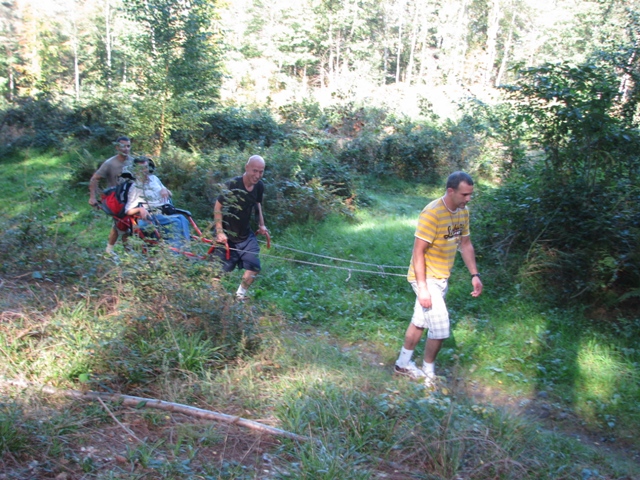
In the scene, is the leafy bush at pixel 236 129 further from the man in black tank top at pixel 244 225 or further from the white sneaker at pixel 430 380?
the white sneaker at pixel 430 380

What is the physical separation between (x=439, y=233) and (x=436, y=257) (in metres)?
0.25

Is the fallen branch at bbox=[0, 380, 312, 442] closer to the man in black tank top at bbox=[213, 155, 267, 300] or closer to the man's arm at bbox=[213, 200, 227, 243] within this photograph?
the man's arm at bbox=[213, 200, 227, 243]

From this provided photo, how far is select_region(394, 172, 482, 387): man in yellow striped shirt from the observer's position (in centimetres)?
501

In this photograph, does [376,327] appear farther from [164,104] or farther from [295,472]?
[164,104]

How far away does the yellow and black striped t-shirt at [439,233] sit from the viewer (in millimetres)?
5020

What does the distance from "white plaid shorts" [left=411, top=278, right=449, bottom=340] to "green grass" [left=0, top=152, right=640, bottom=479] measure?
583 mm

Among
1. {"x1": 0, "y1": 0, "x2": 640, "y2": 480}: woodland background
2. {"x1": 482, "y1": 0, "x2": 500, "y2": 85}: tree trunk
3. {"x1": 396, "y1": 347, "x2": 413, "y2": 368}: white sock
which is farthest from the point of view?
{"x1": 482, "y1": 0, "x2": 500, "y2": 85}: tree trunk

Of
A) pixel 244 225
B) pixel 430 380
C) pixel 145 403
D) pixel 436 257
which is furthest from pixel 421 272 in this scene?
pixel 244 225

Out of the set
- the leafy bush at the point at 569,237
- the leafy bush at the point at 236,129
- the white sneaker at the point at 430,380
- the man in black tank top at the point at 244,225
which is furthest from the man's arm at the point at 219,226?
the leafy bush at the point at 236,129

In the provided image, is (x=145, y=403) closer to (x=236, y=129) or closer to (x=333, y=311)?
(x=333, y=311)

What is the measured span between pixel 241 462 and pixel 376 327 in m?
3.46

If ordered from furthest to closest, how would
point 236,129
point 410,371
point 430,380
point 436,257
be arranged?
point 236,129, point 410,371, point 436,257, point 430,380

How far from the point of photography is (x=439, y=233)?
16.6ft

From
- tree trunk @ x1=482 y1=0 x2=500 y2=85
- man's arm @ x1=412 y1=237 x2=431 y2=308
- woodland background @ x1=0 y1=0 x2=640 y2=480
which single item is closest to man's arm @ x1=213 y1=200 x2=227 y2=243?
woodland background @ x1=0 y1=0 x2=640 y2=480
